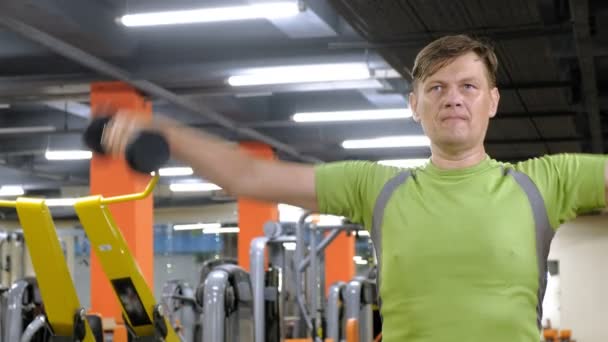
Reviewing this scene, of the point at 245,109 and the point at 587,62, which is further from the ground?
the point at 245,109

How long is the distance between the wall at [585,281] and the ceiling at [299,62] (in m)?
4.45

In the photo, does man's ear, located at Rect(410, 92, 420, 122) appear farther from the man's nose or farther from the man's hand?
the man's hand

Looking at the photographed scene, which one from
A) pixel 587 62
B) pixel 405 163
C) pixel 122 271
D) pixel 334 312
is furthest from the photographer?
pixel 405 163

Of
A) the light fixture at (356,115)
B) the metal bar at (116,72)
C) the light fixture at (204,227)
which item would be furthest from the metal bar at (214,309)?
the light fixture at (204,227)

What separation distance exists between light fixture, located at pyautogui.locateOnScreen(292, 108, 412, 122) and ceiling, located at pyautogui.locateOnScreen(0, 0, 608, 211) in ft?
0.25

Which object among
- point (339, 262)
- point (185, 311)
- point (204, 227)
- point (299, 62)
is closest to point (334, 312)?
point (185, 311)

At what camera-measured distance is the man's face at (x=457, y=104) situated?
1.52m

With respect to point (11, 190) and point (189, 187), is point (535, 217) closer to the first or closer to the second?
point (189, 187)

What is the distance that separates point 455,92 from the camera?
1.54m

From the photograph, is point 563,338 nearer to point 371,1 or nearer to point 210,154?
point 371,1

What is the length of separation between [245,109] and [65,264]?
622 centimetres

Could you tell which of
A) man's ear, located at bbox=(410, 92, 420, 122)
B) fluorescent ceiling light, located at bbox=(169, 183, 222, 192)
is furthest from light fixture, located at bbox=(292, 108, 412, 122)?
man's ear, located at bbox=(410, 92, 420, 122)

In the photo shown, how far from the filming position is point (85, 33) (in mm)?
7090

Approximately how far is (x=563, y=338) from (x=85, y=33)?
28.7 feet
